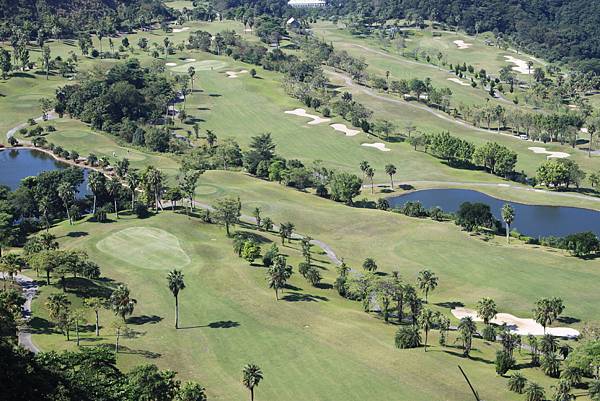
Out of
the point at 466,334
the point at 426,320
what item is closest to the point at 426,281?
the point at 426,320

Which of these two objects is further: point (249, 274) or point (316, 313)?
point (249, 274)

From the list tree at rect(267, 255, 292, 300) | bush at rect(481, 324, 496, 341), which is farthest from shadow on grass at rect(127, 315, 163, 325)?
bush at rect(481, 324, 496, 341)

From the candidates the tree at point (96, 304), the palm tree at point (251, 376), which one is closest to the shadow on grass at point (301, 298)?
the tree at point (96, 304)

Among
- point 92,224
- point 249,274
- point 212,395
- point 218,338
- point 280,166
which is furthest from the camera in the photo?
point 280,166

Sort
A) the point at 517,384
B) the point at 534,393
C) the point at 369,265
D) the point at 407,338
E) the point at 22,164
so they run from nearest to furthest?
the point at 534,393 < the point at 517,384 < the point at 407,338 < the point at 369,265 < the point at 22,164

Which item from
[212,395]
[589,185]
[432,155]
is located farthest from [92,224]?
[589,185]

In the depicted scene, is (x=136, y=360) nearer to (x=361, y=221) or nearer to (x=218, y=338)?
(x=218, y=338)

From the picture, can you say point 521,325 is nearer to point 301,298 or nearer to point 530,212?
point 301,298
